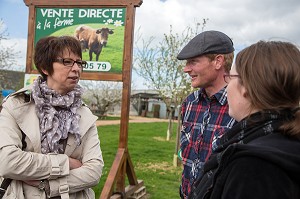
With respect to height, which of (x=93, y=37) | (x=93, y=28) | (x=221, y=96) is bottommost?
(x=221, y=96)

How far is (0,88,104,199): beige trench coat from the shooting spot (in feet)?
6.26

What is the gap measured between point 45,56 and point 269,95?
1561 millimetres

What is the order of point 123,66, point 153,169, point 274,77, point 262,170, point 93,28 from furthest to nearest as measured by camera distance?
1. point 153,169
2. point 93,28
3. point 123,66
4. point 274,77
5. point 262,170

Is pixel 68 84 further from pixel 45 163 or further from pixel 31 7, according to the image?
pixel 31 7

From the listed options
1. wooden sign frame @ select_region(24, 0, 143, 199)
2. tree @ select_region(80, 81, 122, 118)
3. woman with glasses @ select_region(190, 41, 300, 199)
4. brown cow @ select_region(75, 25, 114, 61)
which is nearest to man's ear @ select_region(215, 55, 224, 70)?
woman with glasses @ select_region(190, 41, 300, 199)

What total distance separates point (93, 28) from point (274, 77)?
12.0ft

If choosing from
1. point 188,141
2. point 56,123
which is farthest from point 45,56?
point 188,141

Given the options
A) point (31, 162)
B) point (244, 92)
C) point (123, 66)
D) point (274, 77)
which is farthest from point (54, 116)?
point (123, 66)

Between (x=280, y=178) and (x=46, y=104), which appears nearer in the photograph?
(x=280, y=178)

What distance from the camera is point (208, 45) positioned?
2221 mm

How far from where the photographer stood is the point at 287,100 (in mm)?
1196

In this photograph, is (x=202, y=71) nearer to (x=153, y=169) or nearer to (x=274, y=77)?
(x=274, y=77)

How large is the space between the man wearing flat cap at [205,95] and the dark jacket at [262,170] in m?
1.01

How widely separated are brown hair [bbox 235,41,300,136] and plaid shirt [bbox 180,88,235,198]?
0.91 meters
